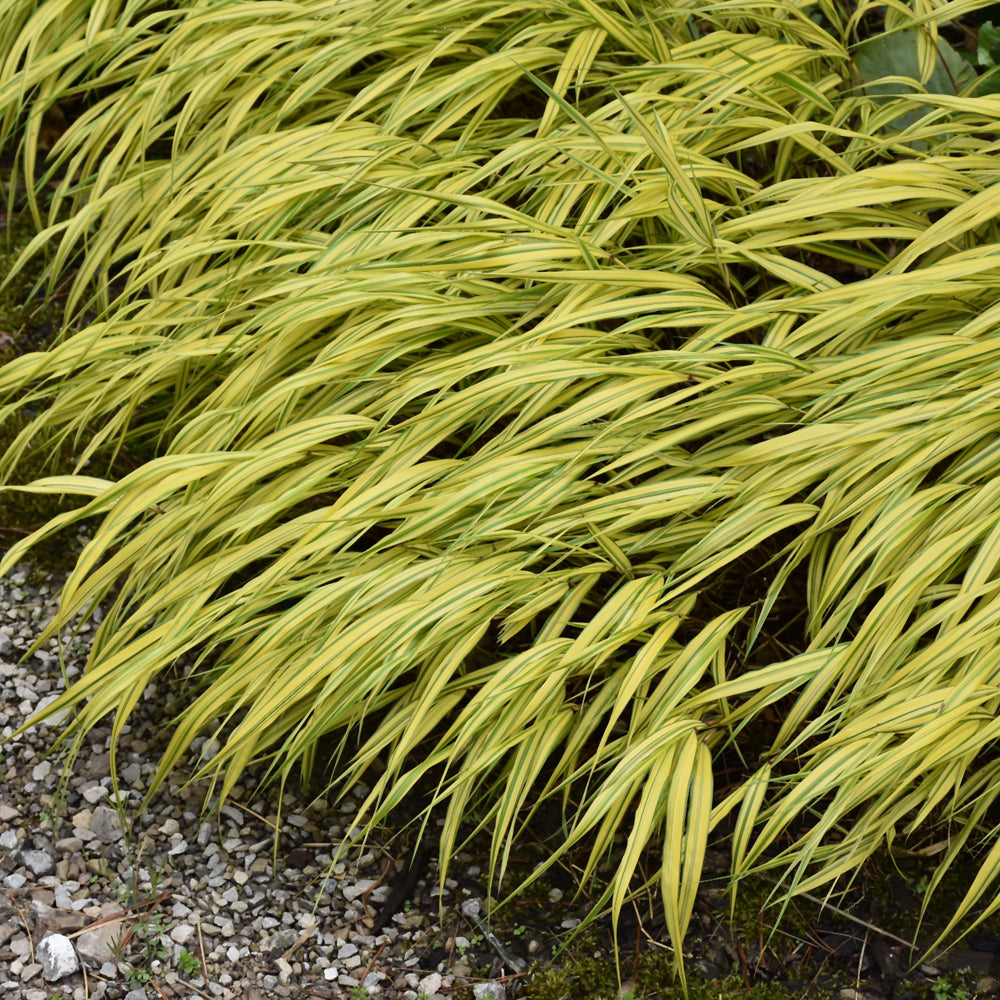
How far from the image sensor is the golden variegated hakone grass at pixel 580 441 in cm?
142

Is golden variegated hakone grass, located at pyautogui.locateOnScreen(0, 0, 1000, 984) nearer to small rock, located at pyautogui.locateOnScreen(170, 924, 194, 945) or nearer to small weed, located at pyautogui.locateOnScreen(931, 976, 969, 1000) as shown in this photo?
small weed, located at pyautogui.locateOnScreen(931, 976, 969, 1000)

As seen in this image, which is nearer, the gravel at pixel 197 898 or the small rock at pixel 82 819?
the gravel at pixel 197 898

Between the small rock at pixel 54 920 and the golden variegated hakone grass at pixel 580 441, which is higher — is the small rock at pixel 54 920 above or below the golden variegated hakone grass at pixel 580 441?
below

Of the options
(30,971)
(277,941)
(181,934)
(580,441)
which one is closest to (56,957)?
(30,971)

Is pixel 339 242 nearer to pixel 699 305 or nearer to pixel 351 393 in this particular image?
pixel 351 393

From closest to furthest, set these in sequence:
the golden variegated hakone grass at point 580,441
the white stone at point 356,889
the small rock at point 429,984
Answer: the golden variegated hakone grass at point 580,441
the small rock at point 429,984
the white stone at point 356,889

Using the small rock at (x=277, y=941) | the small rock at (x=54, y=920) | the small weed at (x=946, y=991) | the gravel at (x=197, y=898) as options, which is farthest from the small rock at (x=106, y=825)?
the small weed at (x=946, y=991)

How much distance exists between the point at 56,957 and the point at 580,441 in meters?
0.90

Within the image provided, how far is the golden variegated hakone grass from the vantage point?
1422 mm

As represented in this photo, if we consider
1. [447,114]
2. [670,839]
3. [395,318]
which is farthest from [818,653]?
[447,114]

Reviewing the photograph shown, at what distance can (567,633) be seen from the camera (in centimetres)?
175

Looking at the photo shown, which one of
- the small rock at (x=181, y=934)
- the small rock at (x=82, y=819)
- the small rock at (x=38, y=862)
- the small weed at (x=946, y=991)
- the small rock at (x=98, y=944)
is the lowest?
the small weed at (x=946, y=991)

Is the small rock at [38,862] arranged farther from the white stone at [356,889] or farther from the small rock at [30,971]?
the white stone at [356,889]

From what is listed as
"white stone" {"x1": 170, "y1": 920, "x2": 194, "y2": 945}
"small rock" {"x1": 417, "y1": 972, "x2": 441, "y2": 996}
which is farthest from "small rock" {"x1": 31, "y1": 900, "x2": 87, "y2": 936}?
"small rock" {"x1": 417, "y1": 972, "x2": 441, "y2": 996}
